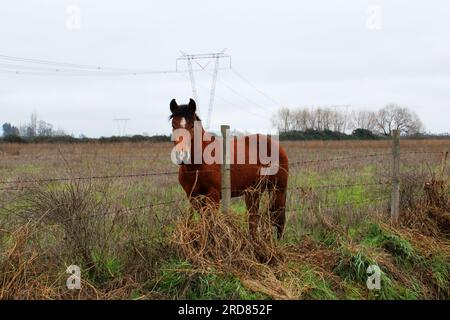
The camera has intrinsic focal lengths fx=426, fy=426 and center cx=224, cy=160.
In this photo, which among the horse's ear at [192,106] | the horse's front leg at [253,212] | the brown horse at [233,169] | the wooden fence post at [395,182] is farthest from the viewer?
the wooden fence post at [395,182]

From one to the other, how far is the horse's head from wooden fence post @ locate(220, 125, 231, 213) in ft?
1.51

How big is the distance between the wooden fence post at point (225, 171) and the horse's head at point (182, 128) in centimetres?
46

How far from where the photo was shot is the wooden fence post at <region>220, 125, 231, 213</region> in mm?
5430

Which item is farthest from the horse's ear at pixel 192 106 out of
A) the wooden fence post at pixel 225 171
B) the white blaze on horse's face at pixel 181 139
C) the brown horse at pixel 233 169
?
the wooden fence post at pixel 225 171

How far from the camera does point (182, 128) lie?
18.3ft

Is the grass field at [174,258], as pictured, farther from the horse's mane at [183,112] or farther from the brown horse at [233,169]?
the horse's mane at [183,112]

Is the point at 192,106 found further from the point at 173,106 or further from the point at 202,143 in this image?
the point at 202,143

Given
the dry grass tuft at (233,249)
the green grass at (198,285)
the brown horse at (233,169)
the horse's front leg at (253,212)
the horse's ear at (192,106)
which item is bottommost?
the green grass at (198,285)

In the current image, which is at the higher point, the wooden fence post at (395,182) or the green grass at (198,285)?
the wooden fence post at (395,182)

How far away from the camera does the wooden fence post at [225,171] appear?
5430mm

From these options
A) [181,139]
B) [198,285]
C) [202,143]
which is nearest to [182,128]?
[181,139]

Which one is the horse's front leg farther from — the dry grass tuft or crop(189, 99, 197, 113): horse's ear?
crop(189, 99, 197, 113): horse's ear
